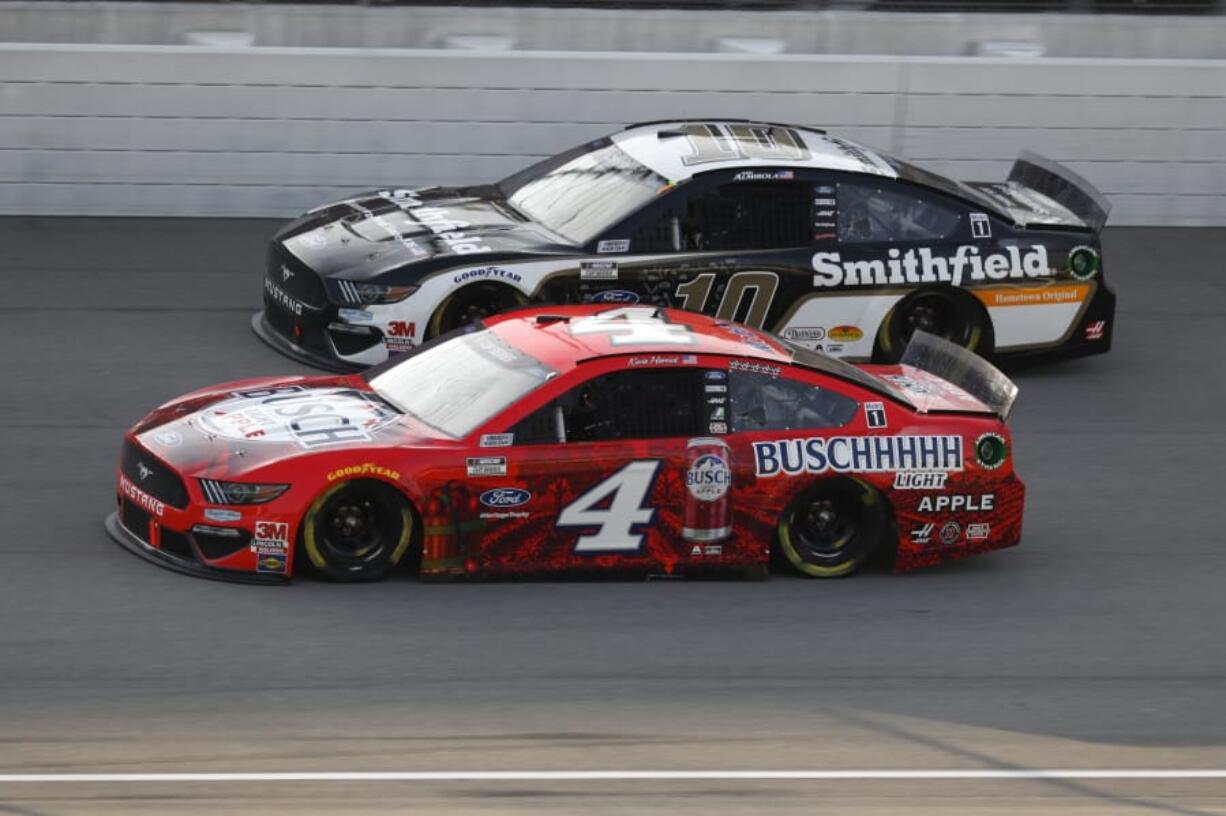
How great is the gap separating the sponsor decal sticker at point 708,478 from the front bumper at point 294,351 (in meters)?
3.53

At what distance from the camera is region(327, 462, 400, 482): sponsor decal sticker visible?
8812 mm

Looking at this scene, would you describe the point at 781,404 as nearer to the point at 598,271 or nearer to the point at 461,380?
the point at 461,380

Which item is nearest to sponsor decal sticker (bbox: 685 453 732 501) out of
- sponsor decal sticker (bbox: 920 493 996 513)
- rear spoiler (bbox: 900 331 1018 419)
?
sponsor decal sticker (bbox: 920 493 996 513)

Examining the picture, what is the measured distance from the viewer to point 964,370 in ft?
34.2

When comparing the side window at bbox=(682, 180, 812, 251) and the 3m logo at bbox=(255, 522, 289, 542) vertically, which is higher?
the side window at bbox=(682, 180, 812, 251)

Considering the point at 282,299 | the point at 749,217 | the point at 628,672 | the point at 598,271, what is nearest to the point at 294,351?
the point at 282,299

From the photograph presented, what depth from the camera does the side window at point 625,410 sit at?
9141mm

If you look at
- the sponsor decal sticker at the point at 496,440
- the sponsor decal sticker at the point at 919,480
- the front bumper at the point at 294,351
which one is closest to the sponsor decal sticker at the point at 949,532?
the sponsor decal sticker at the point at 919,480

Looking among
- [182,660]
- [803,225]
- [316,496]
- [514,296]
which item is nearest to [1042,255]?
[803,225]

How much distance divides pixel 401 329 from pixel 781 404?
3308mm

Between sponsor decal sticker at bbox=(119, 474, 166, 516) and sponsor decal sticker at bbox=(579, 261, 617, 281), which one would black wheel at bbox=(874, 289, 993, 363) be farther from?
sponsor decal sticker at bbox=(119, 474, 166, 516)

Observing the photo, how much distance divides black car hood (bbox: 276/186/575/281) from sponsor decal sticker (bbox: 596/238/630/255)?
0.17 m

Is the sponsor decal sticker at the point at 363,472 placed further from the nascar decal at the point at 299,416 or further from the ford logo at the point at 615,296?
the ford logo at the point at 615,296

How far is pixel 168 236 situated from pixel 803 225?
566 centimetres
